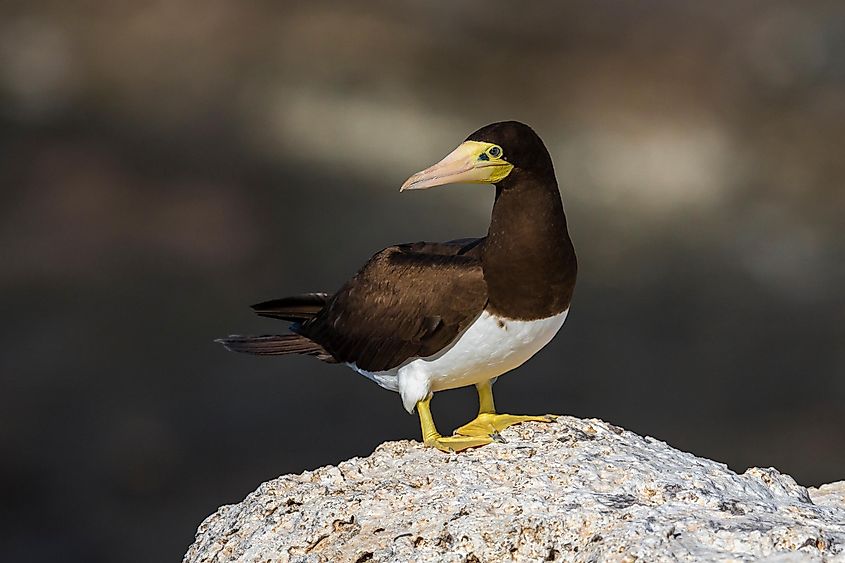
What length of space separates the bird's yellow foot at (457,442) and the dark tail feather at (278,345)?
2.85 feet

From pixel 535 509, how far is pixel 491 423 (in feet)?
3.96

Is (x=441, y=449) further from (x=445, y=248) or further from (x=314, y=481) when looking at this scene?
(x=445, y=248)

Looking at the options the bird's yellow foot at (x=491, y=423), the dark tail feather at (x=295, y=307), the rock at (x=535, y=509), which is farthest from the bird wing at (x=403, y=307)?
the rock at (x=535, y=509)

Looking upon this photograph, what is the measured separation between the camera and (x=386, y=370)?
5324mm

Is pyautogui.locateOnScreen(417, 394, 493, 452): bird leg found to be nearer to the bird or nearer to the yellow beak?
the bird

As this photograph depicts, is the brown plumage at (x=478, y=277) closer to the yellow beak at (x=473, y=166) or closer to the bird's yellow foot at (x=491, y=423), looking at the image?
the yellow beak at (x=473, y=166)

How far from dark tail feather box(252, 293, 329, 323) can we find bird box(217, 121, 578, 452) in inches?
20.9

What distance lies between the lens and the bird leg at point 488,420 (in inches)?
196

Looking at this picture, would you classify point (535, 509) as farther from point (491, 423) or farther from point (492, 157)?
point (492, 157)

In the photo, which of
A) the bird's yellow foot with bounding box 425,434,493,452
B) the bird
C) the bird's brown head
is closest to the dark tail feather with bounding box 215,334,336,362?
the bird

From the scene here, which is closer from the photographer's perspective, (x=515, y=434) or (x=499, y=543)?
(x=499, y=543)

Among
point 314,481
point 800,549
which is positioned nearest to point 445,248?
point 314,481

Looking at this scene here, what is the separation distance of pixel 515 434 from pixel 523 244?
65 centimetres

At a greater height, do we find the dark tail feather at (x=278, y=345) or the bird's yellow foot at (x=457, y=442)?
the dark tail feather at (x=278, y=345)
